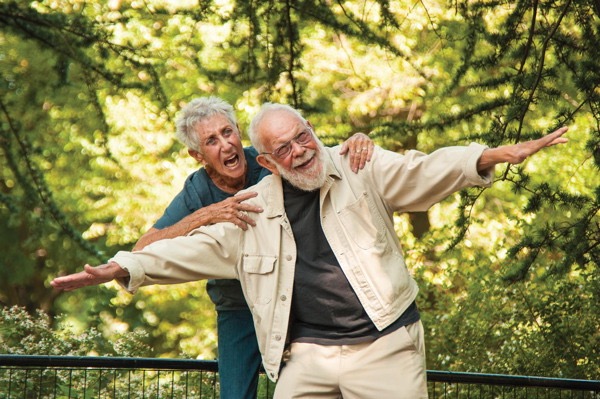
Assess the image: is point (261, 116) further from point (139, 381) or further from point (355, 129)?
point (139, 381)

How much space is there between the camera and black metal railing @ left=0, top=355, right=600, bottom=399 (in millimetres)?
5645

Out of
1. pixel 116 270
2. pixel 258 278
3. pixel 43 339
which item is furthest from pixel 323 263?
pixel 43 339

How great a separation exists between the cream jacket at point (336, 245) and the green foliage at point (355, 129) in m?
→ 1.71

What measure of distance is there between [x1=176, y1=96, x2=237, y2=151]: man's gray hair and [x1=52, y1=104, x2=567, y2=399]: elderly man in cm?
69

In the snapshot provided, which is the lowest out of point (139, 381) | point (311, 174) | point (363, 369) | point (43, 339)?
point (363, 369)

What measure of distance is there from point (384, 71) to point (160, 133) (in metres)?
3.52

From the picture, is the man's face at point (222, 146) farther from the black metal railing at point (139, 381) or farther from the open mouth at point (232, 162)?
the black metal railing at point (139, 381)

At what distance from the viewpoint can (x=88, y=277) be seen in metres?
3.77

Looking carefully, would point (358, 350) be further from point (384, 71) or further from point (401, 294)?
point (384, 71)

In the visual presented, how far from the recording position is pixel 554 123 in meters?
5.54

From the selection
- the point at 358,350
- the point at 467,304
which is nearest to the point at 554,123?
the point at 358,350

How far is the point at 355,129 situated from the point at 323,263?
3541 millimetres

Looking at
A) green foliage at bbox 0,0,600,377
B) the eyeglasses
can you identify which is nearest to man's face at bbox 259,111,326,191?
the eyeglasses

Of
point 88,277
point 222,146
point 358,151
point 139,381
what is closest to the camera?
point 88,277
